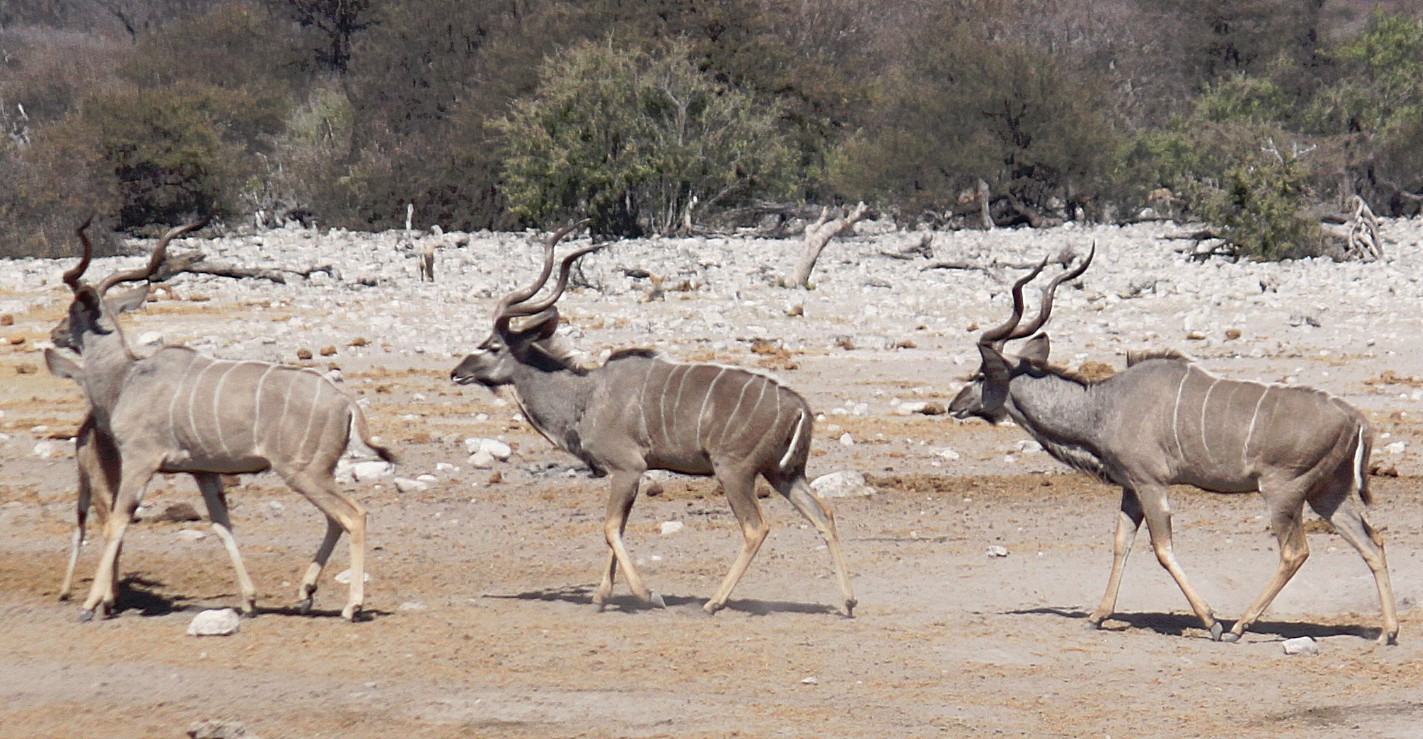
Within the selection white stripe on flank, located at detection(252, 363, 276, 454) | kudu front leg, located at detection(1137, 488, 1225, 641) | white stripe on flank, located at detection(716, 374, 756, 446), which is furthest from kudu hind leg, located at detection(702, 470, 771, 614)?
white stripe on flank, located at detection(252, 363, 276, 454)

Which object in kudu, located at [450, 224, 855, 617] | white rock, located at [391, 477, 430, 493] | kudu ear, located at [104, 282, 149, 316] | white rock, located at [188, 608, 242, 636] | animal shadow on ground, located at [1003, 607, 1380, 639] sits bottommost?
white rock, located at [391, 477, 430, 493]

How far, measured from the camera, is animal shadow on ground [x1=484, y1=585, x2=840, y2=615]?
7.80 m

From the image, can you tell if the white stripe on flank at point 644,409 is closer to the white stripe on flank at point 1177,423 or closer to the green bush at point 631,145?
the white stripe on flank at point 1177,423

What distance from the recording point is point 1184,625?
770 cm

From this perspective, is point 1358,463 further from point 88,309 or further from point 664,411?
point 88,309

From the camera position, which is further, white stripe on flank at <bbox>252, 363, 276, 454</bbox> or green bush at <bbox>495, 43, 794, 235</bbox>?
green bush at <bbox>495, 43, 794, 235</bbox>

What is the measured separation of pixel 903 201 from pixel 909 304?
16.8m

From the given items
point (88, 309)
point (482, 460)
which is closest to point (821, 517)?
point (88, 309)

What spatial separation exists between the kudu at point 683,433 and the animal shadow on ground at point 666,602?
0.10 metres

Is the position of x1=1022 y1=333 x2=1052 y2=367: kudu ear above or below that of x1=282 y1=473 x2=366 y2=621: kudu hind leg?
above

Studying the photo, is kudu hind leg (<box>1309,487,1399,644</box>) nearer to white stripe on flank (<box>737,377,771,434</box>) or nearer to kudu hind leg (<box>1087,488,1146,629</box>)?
kudu hind leg (<box>1087,488,1146,629</box>)

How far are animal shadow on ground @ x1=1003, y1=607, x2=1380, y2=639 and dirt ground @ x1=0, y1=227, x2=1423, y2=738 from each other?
3 centimetres

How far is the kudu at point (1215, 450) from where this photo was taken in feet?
23.7

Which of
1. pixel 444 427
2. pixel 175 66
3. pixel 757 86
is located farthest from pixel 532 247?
pixel 175 66
